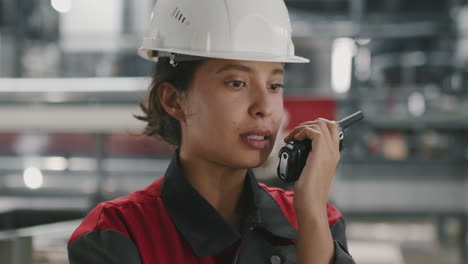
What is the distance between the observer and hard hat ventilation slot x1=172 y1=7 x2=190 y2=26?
3.57ft

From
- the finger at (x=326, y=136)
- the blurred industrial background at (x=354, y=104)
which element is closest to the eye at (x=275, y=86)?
the finger at (x=326, y=136)

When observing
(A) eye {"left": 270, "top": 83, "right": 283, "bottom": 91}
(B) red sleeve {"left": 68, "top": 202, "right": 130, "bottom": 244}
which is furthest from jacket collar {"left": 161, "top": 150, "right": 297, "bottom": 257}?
(A) eye {"left": 270, "top": 83, "right": 283, "bottom": 91}

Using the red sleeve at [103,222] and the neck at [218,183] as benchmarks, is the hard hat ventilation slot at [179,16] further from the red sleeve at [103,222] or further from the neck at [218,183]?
the red sleeve at [103,222]

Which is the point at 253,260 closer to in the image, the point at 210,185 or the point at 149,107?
Result: the point at 210,185

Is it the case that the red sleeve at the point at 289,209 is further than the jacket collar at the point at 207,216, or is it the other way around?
the red sleeve at the point at 289,209

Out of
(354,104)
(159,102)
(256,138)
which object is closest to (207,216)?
(256,138)

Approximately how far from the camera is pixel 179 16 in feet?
3.60

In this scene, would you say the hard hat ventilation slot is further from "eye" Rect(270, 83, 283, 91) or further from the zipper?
the zipper

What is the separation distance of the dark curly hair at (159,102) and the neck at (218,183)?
0.09m

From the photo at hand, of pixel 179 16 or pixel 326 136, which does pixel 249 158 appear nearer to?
pixel 326 136

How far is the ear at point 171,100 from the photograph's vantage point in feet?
3.70

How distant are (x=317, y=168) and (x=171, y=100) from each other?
33 centimetres

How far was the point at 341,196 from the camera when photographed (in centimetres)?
511

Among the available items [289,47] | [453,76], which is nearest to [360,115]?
[289,47]
